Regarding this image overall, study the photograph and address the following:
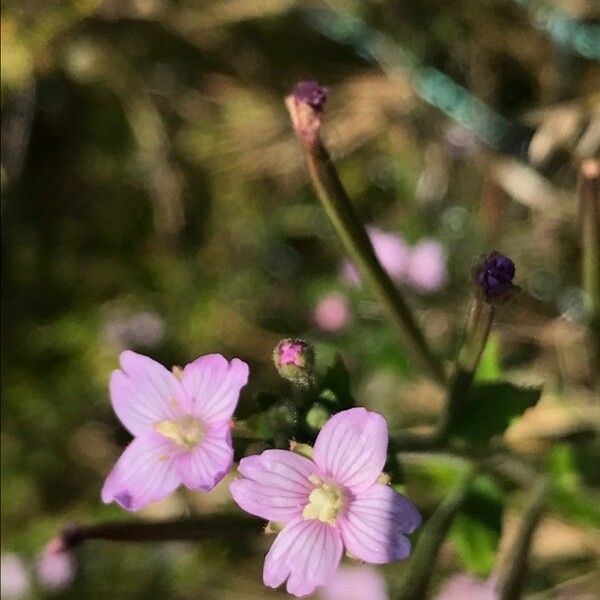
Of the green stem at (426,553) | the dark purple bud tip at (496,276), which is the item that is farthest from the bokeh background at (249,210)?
the dark purple bud tip at (496,276)

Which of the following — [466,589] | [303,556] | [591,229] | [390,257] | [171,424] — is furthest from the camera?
[390,257]

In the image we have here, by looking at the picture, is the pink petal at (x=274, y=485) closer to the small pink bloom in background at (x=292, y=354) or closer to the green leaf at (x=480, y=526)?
the small pink bloom in background at (x=292, y=354)

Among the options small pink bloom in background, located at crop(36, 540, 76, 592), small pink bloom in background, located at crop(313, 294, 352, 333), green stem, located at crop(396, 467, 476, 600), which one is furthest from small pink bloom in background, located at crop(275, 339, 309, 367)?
small pink bloom in background, located at crop(36, 540, 76, 592)

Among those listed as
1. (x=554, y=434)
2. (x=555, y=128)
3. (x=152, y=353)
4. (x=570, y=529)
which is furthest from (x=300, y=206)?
(x=570, y=529)

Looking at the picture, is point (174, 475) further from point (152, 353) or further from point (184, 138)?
point (184, 138)

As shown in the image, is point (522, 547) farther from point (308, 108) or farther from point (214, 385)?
point (308, 108)

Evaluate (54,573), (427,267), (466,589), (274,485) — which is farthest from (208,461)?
(54,573)

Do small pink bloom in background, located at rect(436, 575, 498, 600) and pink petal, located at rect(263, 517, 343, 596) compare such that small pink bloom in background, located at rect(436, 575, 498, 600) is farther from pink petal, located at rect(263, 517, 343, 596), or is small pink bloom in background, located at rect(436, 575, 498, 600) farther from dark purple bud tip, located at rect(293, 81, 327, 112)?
dark purple bud tip, located at rect(293, 81, 327, 112)
